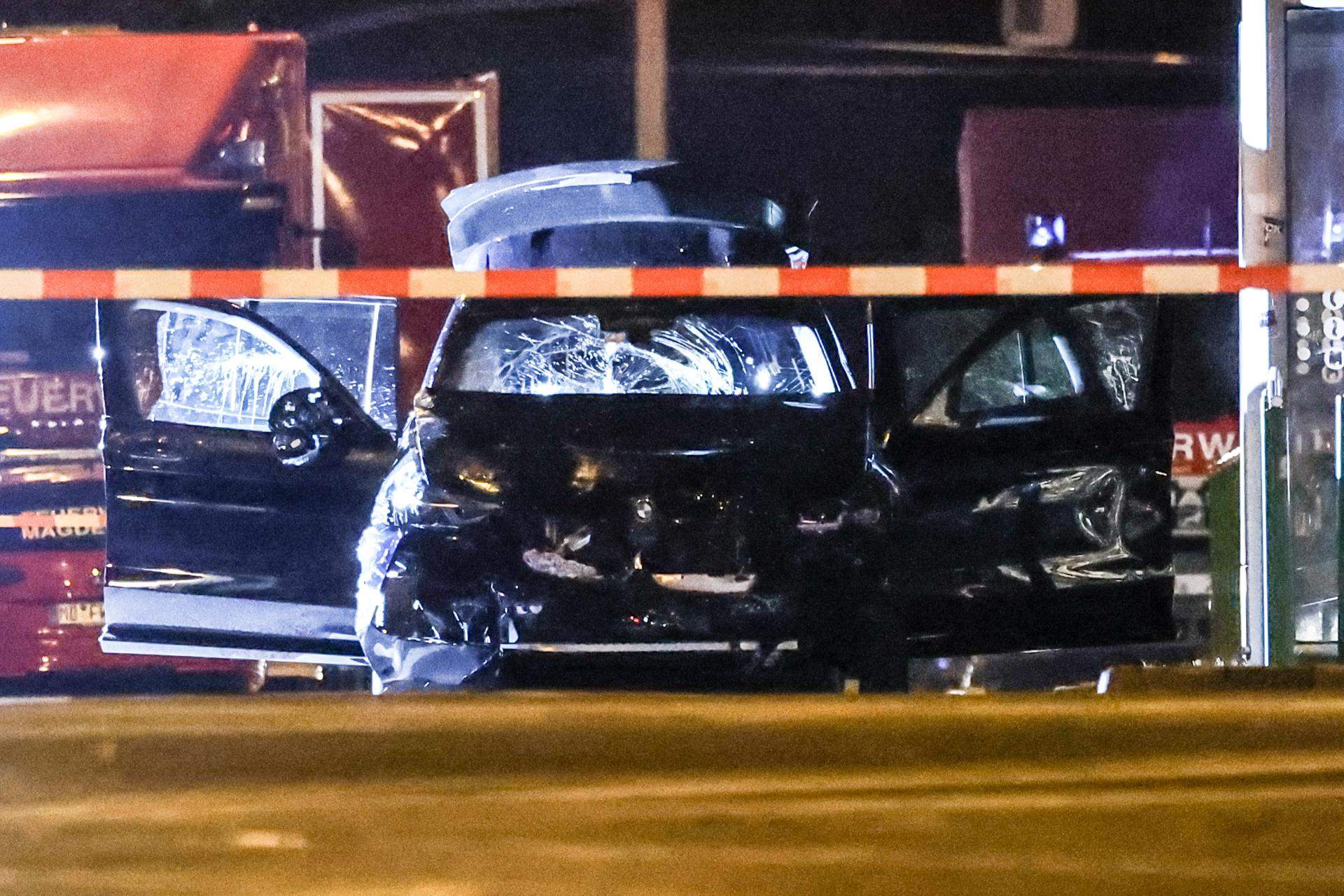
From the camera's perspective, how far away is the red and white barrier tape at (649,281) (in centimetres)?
250

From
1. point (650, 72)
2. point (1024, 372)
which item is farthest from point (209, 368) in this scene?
point (1024, 372)

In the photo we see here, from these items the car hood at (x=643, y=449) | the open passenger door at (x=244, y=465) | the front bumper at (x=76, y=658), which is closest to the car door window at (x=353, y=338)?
the open passenger door at (x=244, y=465)

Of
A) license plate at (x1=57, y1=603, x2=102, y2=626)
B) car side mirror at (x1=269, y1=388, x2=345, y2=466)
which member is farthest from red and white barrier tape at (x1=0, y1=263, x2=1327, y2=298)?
license plate at (x1=57, y1=603, x2=102, y2=626)

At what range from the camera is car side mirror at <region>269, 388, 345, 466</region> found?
8.27 feet

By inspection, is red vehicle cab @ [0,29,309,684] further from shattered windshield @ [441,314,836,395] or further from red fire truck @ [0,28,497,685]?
shattered windshield @ [441,314,836,395]

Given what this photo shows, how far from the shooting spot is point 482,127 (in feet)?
8.16

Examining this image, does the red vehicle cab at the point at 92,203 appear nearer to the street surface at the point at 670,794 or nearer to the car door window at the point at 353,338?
the car door window at the point at 353,338

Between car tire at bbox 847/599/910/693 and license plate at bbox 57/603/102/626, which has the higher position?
license plate at bbox 57/603/102/626

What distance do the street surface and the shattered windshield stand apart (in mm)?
565

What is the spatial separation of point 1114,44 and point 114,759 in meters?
2.22

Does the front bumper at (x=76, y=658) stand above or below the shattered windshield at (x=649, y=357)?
below

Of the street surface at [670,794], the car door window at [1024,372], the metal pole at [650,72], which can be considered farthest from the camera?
the car door window at [1024,372]

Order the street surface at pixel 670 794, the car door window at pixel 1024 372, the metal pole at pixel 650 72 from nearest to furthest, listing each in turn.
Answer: the street surface at pixel 670 794, the metal pole at pixel 650 72, the car door window at pixel 1024 372

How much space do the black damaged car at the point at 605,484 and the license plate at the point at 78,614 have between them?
32mm
